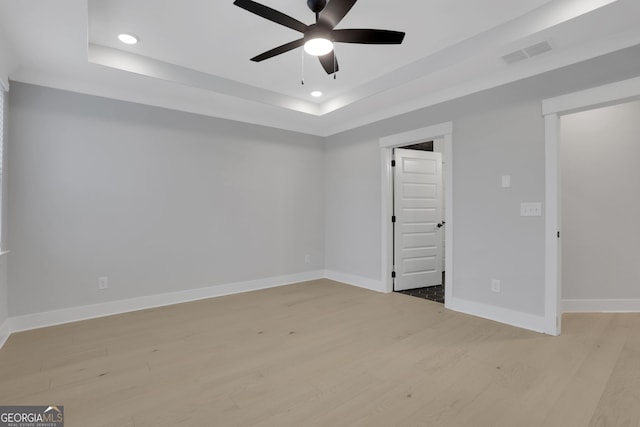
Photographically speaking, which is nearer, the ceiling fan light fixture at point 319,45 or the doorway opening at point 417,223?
the ceiling fan light fixture at point 319,45

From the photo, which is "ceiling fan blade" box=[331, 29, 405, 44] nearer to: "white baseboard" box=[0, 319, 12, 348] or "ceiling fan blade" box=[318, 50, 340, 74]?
"ceiling fan blade" box=[318, 50, 340, 74]

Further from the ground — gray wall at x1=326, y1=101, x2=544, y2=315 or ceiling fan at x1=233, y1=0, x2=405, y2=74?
ceiling fan at x1=233, y1=0, x2=405, y2=74

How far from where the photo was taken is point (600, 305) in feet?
11.6

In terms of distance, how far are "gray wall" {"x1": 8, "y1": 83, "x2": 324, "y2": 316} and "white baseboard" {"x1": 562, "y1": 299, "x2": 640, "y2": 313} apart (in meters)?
3.63

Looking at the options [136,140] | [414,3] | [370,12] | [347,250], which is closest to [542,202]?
[414,3]

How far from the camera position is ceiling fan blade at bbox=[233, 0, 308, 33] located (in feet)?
6.24

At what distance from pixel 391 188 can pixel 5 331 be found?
4.56 metres

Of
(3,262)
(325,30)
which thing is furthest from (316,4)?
(3,262)

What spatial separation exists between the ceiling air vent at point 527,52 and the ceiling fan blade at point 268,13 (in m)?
2.00

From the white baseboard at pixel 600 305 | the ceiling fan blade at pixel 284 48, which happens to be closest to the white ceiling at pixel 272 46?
the ceiling fan blade at pixel 284 48

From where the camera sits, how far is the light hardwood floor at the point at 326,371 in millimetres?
1787

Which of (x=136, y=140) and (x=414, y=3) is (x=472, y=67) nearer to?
(x=414, y=3)

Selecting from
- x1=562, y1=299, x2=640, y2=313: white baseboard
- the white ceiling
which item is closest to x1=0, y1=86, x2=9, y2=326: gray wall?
the white ceiling

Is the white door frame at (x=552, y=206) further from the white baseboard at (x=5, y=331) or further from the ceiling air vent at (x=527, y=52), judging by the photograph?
the white baseboard at (x=5, y=331)
